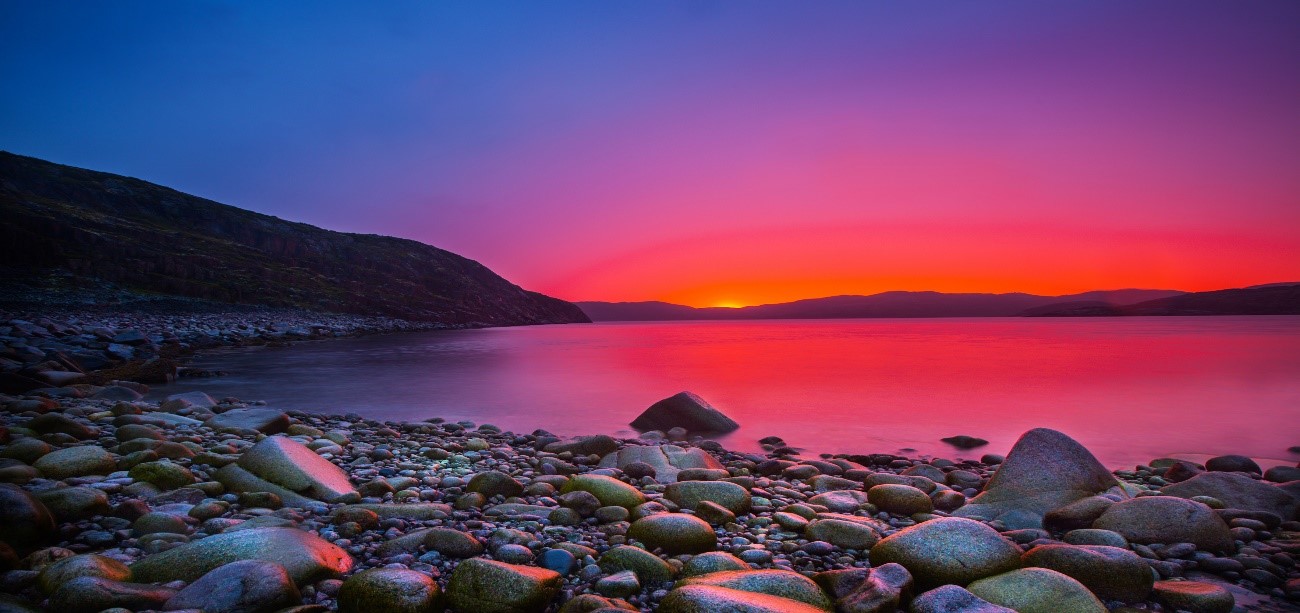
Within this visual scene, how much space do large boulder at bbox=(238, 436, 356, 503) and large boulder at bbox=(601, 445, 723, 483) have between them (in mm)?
3710

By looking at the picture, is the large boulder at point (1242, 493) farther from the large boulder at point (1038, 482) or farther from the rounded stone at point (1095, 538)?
the rounded stone at point (1095, 538)

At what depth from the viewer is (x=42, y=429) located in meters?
7.57

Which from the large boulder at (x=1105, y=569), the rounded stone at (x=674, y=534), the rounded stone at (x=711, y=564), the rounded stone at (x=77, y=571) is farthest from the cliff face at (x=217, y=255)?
the large boulder at (x=1105, y=569)

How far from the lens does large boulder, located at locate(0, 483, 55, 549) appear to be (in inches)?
167

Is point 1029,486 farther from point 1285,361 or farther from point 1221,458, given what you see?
point 1285,361

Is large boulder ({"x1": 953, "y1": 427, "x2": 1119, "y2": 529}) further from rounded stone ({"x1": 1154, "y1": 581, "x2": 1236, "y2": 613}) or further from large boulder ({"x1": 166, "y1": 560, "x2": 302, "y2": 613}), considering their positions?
large boulder ({"x1": 166, "y1": 560, "x2": 302, "y2": 613})

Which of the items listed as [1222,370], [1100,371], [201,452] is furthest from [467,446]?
[1222,370]

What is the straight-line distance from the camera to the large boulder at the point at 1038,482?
21.4ft

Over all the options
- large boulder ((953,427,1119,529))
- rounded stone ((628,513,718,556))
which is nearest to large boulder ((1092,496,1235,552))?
large boulder ((953,427,1119,529))

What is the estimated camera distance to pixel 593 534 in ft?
18.0

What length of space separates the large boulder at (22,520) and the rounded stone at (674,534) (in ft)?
15.6

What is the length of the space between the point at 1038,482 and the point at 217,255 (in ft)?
370

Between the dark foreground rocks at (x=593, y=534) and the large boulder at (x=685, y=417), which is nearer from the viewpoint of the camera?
the dark foreground rocks at (x=593, y=534)

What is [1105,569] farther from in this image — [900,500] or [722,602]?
[722,602]
